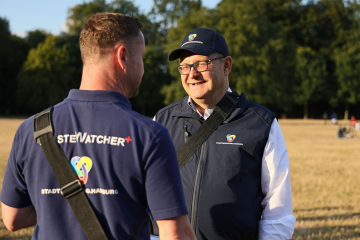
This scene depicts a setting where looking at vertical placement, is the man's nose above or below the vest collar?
above

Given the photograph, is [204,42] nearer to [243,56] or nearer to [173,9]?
[243,56]

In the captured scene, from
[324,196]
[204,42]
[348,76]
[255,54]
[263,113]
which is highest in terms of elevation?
[255,54]

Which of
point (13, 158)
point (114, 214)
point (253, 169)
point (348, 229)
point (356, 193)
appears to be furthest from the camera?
point (356, 193)

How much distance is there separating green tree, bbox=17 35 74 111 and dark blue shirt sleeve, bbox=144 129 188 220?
5206cm

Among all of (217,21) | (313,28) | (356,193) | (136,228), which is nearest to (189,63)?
(136,228)

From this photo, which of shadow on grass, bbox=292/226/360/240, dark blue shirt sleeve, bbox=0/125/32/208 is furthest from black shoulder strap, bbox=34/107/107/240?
shadow on grass, bbox=292/226/360/240

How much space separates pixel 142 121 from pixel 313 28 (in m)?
73.6

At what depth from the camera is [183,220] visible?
1705 mm

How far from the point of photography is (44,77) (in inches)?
2055

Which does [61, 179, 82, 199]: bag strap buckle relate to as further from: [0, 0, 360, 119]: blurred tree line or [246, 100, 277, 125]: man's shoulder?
[0, 0, 360, 119]: blurred tree line

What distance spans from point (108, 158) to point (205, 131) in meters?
1.29

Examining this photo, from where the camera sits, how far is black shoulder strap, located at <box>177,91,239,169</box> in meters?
2.82

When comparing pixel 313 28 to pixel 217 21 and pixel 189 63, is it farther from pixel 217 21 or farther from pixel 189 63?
pixel 189 63

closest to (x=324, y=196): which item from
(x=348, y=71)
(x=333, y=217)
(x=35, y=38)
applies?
(x=333, y=217)
